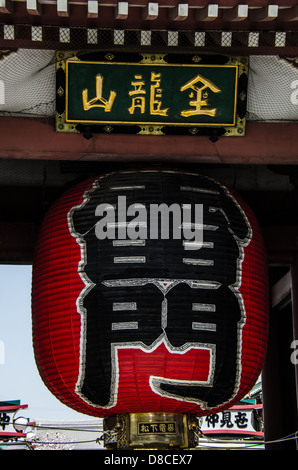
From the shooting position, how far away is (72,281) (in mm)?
5992

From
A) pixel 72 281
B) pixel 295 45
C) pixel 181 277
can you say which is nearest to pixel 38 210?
pixel 72 281

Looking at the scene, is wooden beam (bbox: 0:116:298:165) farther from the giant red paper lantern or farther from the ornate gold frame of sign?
the giant red paper lantern

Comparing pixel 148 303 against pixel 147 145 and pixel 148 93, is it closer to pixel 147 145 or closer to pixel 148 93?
pixel 147 145

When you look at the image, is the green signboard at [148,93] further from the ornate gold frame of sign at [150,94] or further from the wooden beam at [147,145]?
the wooden beam at [147,145]

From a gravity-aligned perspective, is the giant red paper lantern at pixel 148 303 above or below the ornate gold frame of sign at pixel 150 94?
below

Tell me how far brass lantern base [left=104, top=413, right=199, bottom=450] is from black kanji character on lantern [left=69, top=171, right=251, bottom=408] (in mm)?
257

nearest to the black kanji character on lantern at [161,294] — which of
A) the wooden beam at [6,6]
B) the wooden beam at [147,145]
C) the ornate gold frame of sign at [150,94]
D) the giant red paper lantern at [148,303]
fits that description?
the giant red paper lantern at [148,303]

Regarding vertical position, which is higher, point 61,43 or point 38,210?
point 61,43

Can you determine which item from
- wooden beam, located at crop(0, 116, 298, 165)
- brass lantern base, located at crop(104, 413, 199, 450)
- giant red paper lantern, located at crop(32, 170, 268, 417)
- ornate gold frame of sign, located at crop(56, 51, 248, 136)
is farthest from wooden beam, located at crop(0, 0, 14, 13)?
brass lantern base, located at crop(104, 413, 199, 450)

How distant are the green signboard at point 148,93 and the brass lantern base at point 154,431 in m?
2.18

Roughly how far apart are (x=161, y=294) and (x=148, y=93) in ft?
4.78

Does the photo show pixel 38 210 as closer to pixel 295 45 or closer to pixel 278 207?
pixel 278 207

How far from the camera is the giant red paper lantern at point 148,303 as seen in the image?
18.9ft

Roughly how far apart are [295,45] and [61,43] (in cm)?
161
